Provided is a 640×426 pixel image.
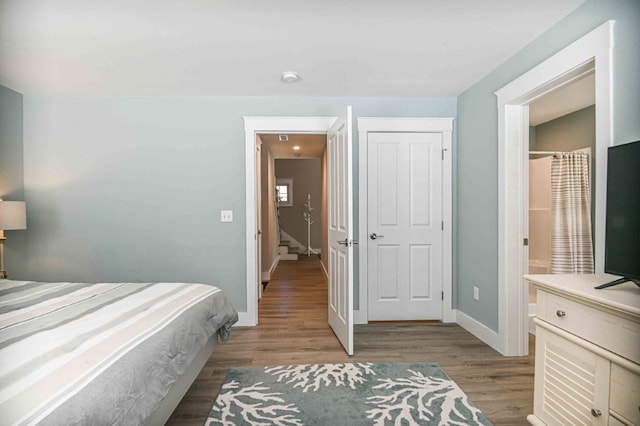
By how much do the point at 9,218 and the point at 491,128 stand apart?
14.1ft

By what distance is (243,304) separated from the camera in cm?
331

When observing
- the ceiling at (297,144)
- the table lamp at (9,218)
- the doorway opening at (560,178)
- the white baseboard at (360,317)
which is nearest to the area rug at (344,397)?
the white baseboard at (360,317)

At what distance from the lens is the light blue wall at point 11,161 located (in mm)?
2980

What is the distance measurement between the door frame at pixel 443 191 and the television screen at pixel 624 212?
1.94 m

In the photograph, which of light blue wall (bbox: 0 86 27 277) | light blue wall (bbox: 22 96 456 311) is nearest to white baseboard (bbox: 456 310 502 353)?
light blue wall (bbox: 22 96 456 311)

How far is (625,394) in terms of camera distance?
3.77 ft

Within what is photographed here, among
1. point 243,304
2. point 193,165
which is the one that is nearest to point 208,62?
point 193,165

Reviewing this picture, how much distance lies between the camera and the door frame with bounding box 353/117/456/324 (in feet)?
10.9

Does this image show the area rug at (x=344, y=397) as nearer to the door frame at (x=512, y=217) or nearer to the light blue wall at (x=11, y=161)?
the door frame at (x=512, y=217)

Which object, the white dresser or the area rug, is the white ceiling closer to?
the white dresser

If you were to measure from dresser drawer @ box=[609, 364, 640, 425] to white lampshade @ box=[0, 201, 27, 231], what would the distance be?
415 centimetres

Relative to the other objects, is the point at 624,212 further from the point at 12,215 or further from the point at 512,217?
the point at 12,215

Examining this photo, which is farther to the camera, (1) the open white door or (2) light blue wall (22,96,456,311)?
(2) light blue wall (22,96,456,311)

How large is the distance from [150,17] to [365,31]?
1379 mm
